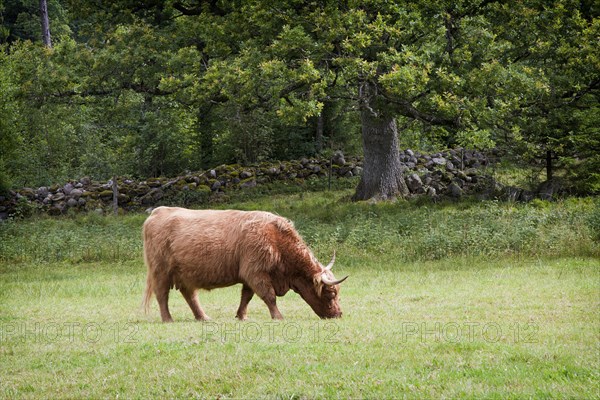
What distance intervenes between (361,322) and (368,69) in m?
11.7

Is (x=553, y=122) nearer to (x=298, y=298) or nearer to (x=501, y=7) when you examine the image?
(x=501, y=7)

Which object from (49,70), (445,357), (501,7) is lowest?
(445,357)

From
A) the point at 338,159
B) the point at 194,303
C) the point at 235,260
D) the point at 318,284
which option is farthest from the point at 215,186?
the point at 318,284

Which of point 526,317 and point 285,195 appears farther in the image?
point 285,195

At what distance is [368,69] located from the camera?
21.8 metres

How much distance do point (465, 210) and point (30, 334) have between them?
1604 centimetres

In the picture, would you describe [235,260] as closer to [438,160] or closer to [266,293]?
[266,293]

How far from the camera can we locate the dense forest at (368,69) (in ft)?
72.8

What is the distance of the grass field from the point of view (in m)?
8.34

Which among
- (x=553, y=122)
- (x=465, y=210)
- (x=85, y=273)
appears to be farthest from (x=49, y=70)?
(x=553, y=122)

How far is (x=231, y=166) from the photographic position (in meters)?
34.0

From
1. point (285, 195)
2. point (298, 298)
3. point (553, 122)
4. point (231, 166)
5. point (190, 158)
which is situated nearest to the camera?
point (298, 298)

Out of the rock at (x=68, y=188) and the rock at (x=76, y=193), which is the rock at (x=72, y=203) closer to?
the rock at (x=76, y=193)

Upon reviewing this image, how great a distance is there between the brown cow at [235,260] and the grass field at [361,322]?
49cm
